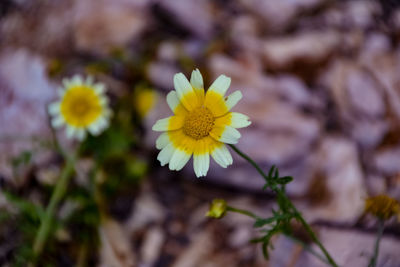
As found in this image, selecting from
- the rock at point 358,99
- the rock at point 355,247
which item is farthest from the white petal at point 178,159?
the rock at point 358,99

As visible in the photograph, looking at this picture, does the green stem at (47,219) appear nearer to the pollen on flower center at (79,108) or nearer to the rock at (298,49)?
the pollen on flower center at (79,108)

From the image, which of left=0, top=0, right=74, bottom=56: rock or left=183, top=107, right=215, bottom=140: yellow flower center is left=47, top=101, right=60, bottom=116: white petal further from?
left=183, top=107, right=215, bottom=140: yellow flower center

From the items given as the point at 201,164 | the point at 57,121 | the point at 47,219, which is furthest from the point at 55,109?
the point at 201,164

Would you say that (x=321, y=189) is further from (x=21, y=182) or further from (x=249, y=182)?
(x=21, y=182)

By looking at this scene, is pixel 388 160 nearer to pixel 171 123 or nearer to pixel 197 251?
pixel 197 251

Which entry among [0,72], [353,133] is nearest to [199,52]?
[353,133]
